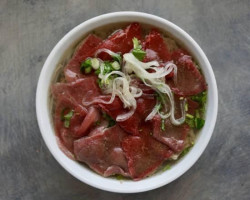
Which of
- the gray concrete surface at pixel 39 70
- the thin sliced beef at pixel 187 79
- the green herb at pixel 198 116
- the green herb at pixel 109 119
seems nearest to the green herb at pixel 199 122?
the green herb at pixel 198 116

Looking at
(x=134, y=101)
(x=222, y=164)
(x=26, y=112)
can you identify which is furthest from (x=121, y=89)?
(x=222, y=164)

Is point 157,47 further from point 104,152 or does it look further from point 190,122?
point 104,152

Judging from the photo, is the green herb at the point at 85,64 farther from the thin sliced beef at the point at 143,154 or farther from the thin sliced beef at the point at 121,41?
the thin sliced beef at the point at 143,154

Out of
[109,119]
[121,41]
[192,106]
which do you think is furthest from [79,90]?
[192,106]

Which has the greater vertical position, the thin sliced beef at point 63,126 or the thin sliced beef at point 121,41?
the thin sliced beef at point 121,41

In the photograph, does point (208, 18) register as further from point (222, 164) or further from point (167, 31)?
point (222, 164)

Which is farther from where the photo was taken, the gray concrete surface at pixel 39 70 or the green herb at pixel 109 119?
the gray concrete surface at pixel 39 70
